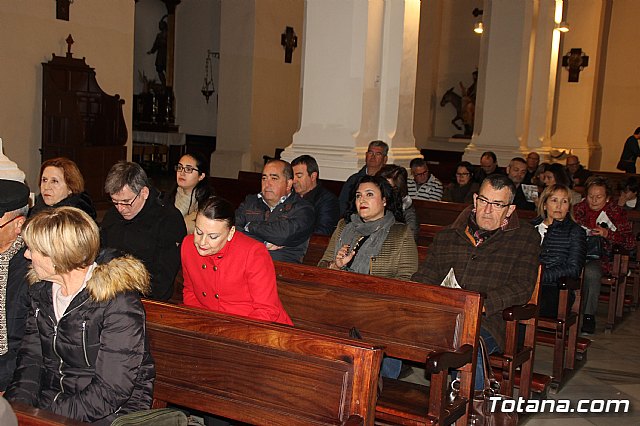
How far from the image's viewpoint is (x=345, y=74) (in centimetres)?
845

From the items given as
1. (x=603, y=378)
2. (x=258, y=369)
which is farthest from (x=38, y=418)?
(x=603, y=378)

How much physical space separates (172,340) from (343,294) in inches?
45.9

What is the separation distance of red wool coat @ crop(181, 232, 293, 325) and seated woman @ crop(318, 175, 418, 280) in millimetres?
1057

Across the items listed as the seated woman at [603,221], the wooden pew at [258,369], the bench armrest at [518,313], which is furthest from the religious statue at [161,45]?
the wooden pew at [258,369]

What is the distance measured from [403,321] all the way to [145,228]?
5.23 ft

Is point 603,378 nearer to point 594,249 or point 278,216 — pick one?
point 594,249

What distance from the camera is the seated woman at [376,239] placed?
4.77m

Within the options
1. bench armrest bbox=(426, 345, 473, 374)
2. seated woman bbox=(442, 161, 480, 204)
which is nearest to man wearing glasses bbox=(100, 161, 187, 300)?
bench armrest bbox=(426, 345, 473, 374)

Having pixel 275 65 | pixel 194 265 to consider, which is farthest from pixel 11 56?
pixel 194 265

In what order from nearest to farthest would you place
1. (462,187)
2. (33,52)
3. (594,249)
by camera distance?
(594,249)
(462,187)
(33,52)

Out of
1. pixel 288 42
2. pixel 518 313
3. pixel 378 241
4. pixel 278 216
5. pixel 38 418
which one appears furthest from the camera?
pixel 288 42

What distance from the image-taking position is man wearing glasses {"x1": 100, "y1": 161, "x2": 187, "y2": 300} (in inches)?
179

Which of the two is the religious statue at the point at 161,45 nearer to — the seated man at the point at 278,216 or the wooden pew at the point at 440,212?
the wooden pew at the point at 440,212

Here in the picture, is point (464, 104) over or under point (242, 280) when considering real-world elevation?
over
